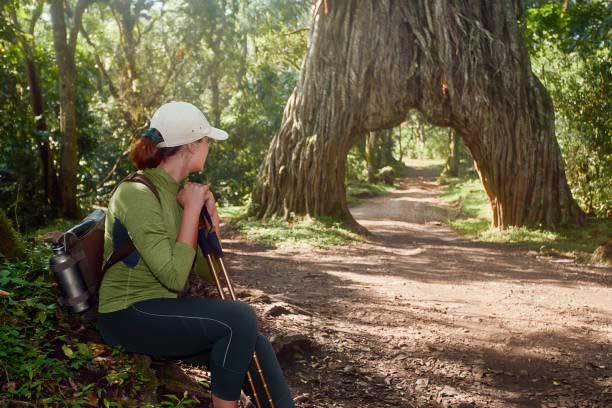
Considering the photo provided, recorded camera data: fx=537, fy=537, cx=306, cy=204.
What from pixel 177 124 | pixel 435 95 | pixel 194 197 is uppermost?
pixel 435 95

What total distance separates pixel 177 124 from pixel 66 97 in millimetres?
8408

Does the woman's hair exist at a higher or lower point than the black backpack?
higher

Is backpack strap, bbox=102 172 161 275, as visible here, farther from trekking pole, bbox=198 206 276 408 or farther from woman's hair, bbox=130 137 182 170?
trekking pole, bbox=198 206 276 408

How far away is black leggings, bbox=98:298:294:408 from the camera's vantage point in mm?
2678

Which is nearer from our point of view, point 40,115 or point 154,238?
point 154,238

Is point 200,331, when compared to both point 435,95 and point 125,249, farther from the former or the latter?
point 435,95

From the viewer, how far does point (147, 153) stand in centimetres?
287

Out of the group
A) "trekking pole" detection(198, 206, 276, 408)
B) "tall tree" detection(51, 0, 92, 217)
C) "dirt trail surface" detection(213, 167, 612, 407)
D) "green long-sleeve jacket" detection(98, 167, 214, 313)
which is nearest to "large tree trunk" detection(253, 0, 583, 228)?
"dirt trail surface" detection(213, 167, 612, 407)

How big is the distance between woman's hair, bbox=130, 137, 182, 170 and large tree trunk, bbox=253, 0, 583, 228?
8730 mm

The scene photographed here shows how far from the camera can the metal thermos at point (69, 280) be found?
2.72 m

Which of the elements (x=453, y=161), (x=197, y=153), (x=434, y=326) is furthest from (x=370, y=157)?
(x=197, y=153)

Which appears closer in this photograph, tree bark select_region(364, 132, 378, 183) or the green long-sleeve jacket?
the green long-sleeve jacket

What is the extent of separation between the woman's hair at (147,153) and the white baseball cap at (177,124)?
0.13 ft

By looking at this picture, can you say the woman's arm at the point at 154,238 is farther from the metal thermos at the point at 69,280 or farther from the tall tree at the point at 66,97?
the tall tree at the point at 66,97
